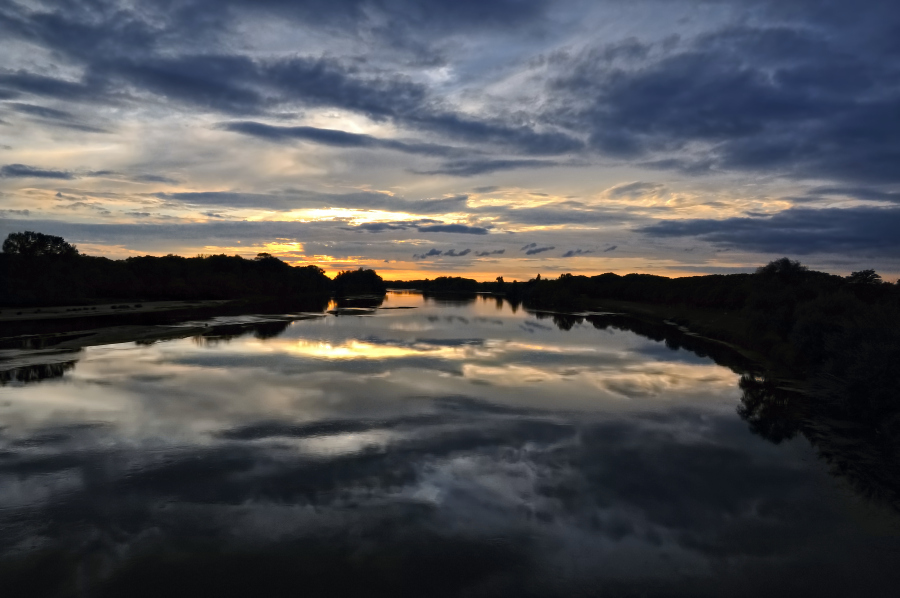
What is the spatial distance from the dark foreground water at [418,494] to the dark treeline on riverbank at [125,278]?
63800 mm

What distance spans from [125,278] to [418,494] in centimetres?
11080

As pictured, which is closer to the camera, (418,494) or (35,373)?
(418,494)

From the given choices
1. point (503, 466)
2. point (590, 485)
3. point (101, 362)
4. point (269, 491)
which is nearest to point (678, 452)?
point (590, 485)

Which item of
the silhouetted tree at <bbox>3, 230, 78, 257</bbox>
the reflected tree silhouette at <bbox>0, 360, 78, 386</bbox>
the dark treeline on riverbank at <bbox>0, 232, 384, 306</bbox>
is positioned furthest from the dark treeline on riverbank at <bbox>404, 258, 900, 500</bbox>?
the silhouetted tree at <bbox>3, 230, 78, 257</bbox>

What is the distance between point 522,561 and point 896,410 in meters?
17.1

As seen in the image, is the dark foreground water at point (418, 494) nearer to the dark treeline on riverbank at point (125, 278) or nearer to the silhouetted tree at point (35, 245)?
the dark treeline on riverbank at point (125, 278)

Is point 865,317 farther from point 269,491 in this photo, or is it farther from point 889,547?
point 269,491

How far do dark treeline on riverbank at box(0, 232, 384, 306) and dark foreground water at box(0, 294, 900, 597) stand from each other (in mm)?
63800

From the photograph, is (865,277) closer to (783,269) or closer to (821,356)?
(783,269)

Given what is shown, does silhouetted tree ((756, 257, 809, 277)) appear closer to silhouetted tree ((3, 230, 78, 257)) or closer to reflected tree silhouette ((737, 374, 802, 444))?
reflected tree silhouette ((737, 374, 802, 444))

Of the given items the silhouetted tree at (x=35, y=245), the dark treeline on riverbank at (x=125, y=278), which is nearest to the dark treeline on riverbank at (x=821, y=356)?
the dark treeline on riverbank at (x=125, y=278)

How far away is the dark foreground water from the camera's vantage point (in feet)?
31.2

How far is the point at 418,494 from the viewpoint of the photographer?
41.7ft

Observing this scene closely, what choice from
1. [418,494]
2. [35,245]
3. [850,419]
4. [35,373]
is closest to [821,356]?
[850,419]
